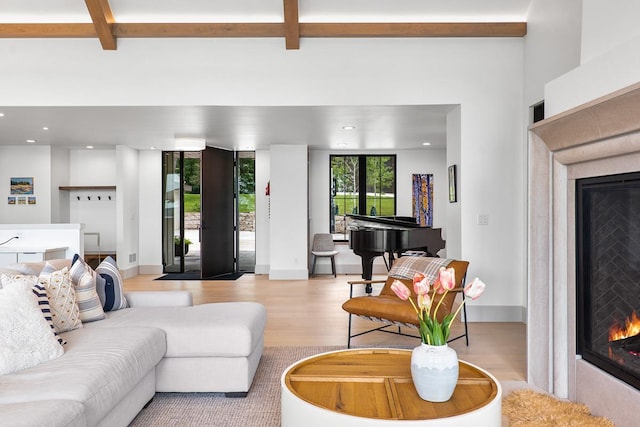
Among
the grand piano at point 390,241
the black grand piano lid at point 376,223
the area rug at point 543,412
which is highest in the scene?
the black grand piano lid at point 376,223

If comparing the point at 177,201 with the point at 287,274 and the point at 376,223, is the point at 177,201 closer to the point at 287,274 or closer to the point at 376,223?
the point at 287,274

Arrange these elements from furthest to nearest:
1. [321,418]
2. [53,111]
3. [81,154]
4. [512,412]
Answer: [81,154] < [53,111] < [512,412] < [321,418]

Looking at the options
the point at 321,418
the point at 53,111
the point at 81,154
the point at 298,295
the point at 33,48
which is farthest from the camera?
the point at 81,154

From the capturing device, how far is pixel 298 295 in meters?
6.31

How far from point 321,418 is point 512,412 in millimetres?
1434

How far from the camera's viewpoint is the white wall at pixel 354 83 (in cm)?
482

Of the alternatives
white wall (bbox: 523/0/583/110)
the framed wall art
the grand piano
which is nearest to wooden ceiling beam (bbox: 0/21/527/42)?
white wall (bbox: 523/0/583/110)

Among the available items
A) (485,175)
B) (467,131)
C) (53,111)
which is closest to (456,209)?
(485,175)

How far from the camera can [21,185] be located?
7.82 metres

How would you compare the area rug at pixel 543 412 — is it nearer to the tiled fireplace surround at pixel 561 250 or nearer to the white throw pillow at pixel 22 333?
the tiled fireplace surround at pixel 561 250

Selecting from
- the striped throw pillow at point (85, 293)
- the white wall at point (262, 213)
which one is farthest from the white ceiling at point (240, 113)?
the striped throw pillow at point (85, 293)

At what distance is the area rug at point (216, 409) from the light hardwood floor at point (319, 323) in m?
1.16

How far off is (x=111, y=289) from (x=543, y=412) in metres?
2.85

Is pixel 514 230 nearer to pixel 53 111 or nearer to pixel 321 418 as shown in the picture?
pixel 321 418
